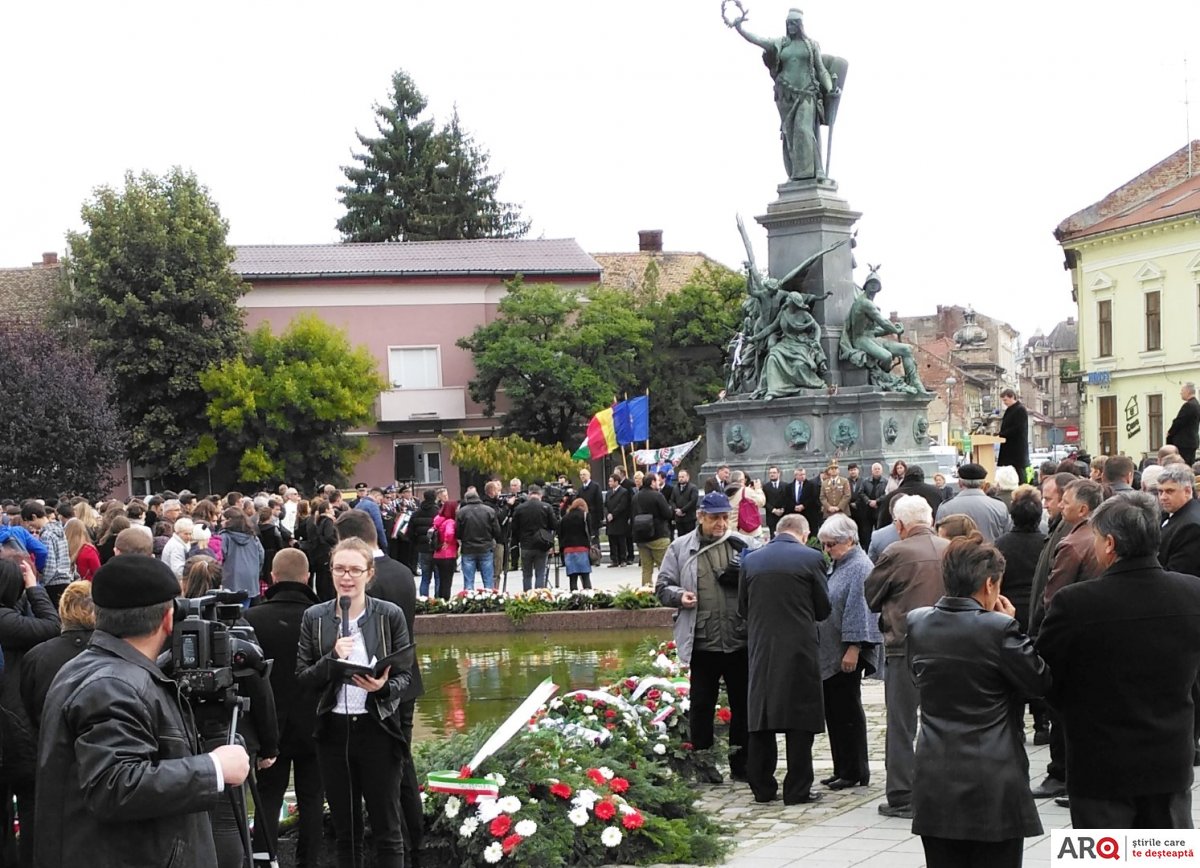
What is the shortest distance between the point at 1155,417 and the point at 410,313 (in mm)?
26974

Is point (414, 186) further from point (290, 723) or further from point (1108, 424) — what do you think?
point (290, 723)

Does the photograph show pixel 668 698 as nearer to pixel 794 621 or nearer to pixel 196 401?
pixel 794 621

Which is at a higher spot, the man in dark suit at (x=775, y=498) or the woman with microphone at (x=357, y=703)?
the man in dark suit at (x=775, y=498)

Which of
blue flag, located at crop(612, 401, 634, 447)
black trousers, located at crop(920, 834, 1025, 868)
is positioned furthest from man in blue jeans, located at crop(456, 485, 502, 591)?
black trousers, located at crop(920, 834, 1025, 868)

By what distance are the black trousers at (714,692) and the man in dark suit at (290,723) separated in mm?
2959

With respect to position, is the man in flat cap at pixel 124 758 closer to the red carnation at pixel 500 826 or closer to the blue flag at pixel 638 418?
the red carnation at pixel 500 826

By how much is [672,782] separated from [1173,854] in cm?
406

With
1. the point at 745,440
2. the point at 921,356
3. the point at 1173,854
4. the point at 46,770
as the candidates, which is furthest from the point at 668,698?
the point at 921,356

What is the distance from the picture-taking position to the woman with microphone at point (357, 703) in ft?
24.5

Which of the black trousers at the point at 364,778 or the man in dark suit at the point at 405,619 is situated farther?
the man in dark suit at the point at 405,619

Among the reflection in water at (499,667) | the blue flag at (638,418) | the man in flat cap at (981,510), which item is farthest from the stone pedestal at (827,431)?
the man in flat cap at (981,510)

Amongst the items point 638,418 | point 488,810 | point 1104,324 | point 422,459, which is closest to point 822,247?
point 638,418

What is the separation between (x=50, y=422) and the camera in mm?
43375

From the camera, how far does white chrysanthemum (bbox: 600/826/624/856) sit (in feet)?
26.3
